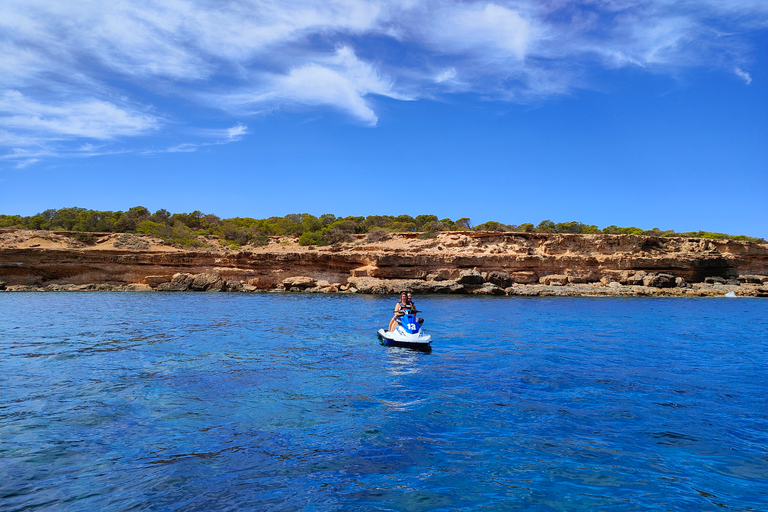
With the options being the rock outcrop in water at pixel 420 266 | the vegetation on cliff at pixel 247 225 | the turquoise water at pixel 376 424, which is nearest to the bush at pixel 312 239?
the vegetation on cliff at pixel 247 225

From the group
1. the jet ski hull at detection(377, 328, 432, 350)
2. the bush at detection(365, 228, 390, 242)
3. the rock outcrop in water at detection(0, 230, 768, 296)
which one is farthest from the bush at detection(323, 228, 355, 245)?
the jet ski hull at detection(377, 328, 432, 350)

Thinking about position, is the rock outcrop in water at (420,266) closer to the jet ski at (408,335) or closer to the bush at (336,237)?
the bush at (336,237)

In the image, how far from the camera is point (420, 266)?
38.1 m

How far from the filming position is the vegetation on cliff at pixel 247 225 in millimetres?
48312

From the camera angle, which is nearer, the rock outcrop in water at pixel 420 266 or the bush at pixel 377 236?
the rock outcrop in water at pixel 420 266

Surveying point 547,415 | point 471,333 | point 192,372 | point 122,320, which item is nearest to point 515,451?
point 547,415

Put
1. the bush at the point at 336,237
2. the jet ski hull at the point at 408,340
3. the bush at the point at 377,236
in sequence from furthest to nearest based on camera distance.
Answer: the bush at the point at 336,237
the bush at the point at 377,236
the jet ski hull at the point at 408,340

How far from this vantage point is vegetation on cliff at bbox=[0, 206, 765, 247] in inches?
1902

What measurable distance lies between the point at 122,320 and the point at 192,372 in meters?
11.0

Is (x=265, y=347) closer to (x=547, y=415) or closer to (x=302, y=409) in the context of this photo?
(x=302, y=409)

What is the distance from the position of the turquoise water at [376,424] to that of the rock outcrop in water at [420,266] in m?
21.8

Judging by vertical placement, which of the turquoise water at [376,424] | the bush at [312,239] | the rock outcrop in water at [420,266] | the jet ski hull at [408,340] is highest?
the bush at [312,239]

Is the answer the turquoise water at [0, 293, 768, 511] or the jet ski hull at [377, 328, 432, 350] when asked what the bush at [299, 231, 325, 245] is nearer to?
the turquoise water at [0, 293, 768, 511]

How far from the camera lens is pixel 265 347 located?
43.3 feet
